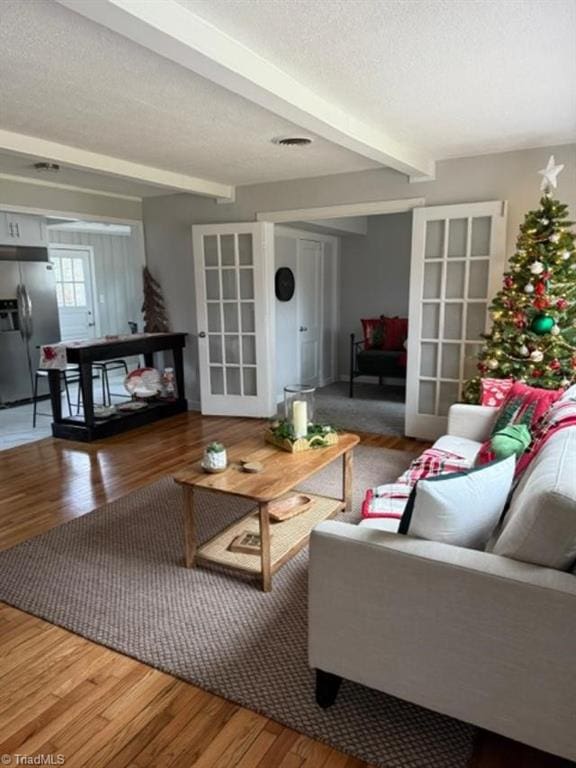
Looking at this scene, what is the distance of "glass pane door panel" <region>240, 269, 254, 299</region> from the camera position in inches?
211

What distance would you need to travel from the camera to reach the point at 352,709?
174cm

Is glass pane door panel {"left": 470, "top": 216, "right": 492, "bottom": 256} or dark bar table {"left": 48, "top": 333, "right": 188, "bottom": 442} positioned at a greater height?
glass pane door panel {"left": 470, "top": 216, "right": 492, "bottom": 256}

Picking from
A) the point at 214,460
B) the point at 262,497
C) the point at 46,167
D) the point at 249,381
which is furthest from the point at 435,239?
the point at 46,167

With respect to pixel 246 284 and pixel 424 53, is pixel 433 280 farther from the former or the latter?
pixel 424 53

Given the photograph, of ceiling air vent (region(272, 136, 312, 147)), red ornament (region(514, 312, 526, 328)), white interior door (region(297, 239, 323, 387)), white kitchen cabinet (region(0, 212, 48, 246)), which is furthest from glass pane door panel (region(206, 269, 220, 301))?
red ornament (region(514, 312, 526, 328))

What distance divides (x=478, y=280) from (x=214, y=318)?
2715mm

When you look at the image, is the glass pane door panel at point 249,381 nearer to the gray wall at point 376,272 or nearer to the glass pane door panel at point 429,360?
the glass pane door panel at point 429,360

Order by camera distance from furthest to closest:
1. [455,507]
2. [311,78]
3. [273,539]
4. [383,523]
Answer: [273,539] < [311,78] < [383,523] < [455,507]

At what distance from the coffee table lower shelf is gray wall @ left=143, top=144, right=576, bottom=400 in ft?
8.83

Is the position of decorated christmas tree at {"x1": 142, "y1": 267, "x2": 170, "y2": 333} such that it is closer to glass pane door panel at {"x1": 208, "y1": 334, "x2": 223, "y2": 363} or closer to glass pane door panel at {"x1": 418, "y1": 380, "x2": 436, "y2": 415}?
glass pane door panel at {"x1": 208, "y1": 334, "x2": 223, "y2": 363}

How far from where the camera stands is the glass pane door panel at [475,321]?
14.3 ft

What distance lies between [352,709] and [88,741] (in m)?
0.86

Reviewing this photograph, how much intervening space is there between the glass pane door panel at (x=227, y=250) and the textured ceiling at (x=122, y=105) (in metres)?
0.98

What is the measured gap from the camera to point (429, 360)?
466 cm
